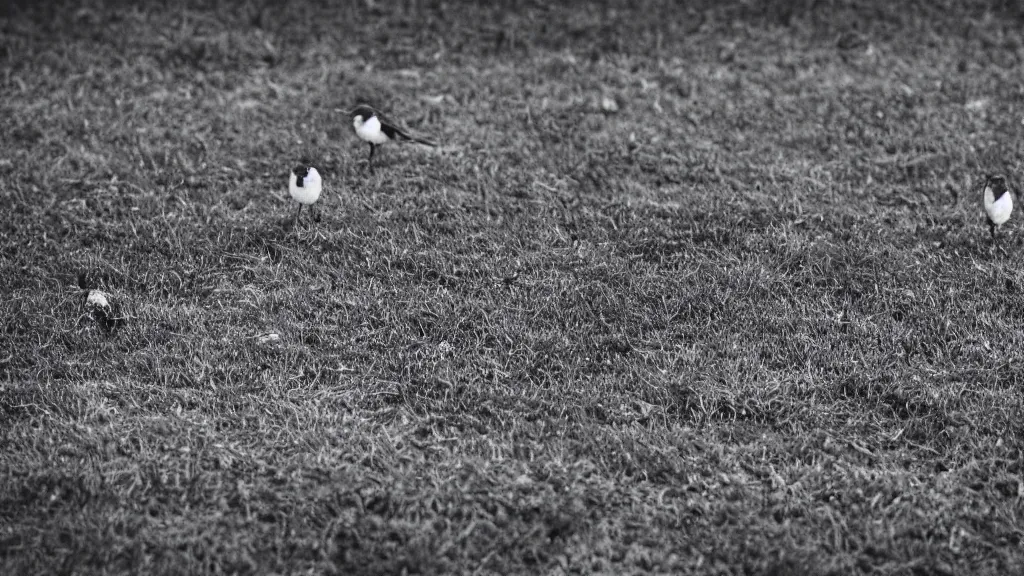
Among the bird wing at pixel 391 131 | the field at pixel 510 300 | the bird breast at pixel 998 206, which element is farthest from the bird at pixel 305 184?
the bird breast at pixel 998 206

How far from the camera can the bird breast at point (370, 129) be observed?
5.34 m

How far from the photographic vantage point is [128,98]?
6.23 meters

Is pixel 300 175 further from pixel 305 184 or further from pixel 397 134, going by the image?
pixel 397 134

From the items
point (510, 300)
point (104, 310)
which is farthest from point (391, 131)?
point (104, 310)

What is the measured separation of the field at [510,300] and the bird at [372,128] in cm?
13

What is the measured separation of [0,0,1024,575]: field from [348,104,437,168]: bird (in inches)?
5.2

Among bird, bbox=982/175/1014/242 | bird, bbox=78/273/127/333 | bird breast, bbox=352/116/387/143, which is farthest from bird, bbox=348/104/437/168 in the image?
bird, bbox=982/175/1014/242

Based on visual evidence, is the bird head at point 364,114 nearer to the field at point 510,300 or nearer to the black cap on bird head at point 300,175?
the field at point 510,300

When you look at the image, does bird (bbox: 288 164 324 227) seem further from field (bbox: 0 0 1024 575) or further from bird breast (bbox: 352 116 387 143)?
bird breast (bbox: 352 116 387 143)

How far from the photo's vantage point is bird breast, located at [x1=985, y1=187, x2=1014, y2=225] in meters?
4.67

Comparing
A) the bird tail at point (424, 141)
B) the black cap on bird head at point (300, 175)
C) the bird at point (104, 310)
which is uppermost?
the black cap on bird head at point (300, 175)

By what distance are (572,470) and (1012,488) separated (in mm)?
1667

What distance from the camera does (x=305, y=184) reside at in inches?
188

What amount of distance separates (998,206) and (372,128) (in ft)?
11.2
